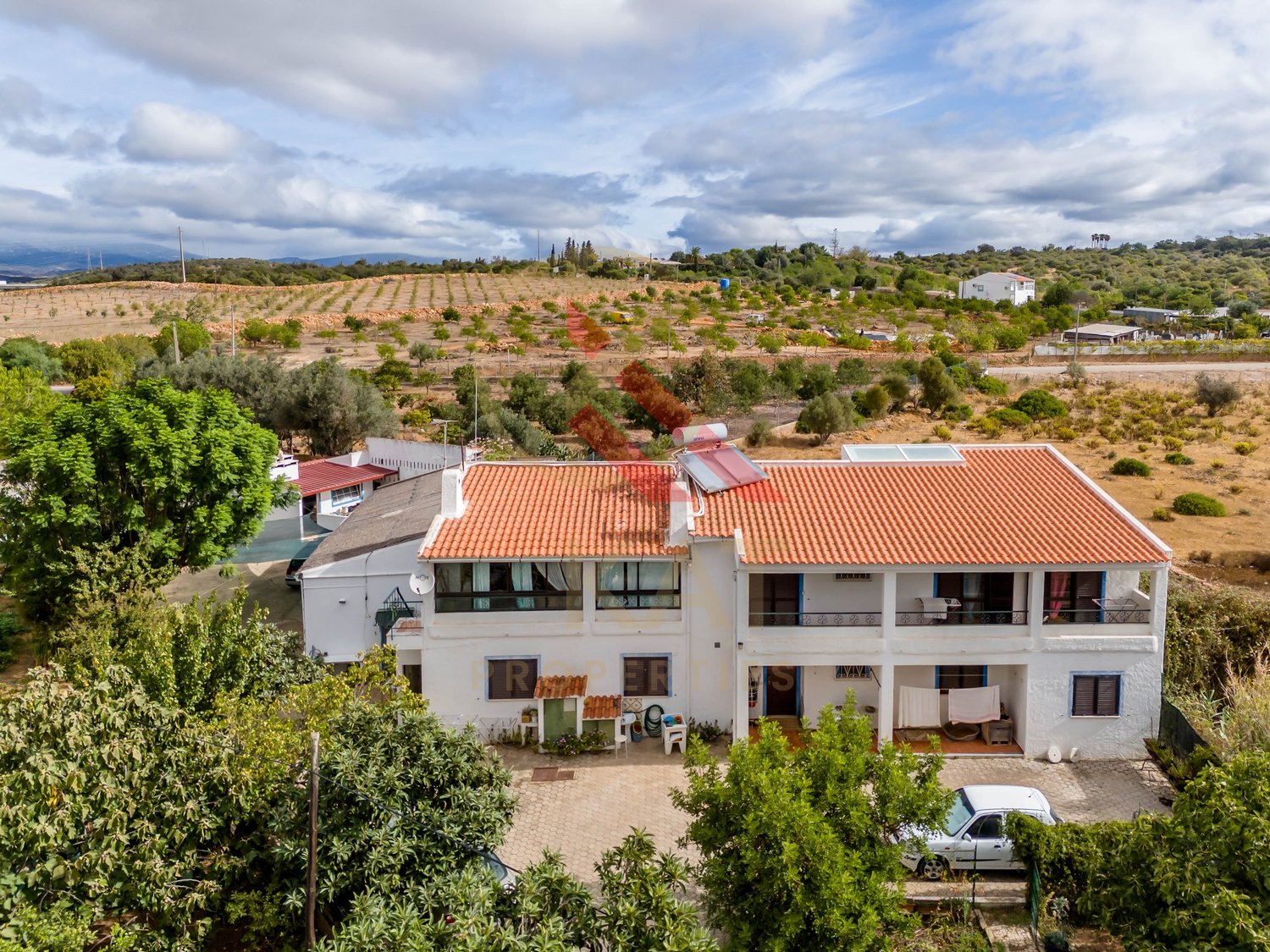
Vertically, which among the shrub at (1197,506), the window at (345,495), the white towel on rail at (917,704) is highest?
the window at (345,495)

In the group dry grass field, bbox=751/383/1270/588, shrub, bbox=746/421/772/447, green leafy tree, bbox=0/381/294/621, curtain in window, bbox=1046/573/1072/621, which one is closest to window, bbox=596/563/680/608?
curtain in window, bbox=1046/573/1072/621

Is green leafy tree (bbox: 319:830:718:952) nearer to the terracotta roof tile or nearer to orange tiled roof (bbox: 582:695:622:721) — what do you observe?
orange tiled roof (bbox: 582:695:622:721)

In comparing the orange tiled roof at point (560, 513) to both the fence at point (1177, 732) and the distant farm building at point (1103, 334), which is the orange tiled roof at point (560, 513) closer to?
the fence at point (1177, 732)

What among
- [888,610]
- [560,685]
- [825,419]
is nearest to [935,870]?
[888,610]

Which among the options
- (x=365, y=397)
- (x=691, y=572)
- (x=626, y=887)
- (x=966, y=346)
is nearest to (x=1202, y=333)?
(x=966, y=346)

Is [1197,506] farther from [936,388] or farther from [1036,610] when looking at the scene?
[1036,610]

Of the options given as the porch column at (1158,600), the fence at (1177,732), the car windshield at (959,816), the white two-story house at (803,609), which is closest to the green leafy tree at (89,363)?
the white two-story house at (803,609)

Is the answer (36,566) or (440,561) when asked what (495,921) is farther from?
(36,566)
